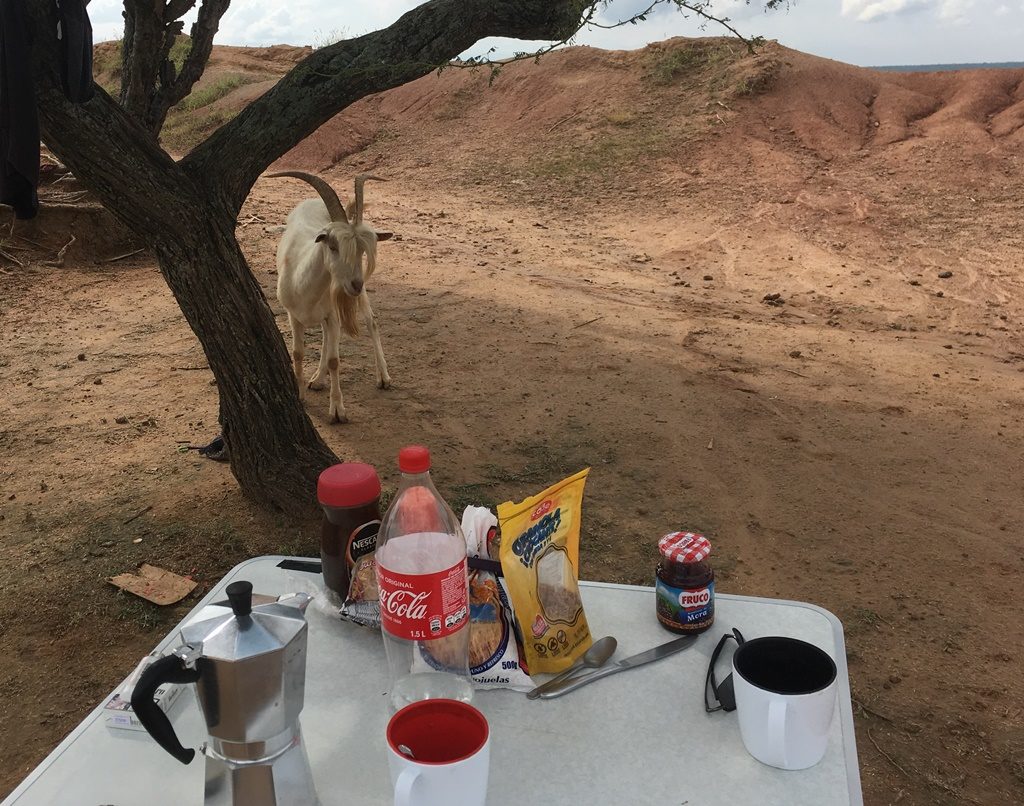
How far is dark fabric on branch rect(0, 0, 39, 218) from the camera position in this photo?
243 centimetres

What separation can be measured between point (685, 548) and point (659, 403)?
3845 millimetres

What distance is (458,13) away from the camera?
3.39 metres

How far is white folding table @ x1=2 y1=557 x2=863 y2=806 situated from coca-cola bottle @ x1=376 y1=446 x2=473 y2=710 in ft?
0.35

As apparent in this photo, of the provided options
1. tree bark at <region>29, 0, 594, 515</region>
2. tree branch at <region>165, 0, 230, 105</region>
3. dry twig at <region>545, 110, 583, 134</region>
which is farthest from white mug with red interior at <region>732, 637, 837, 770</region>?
dry twig at <region>545, 110, 583, 134</region>

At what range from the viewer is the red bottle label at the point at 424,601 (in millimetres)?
1335

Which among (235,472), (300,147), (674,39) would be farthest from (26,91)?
(674,39)

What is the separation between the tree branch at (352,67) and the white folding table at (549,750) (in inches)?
95.8

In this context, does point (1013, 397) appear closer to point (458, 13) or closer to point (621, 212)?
point (458, 13)

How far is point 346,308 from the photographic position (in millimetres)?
4930

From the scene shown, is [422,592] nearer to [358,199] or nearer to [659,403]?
[358,199]

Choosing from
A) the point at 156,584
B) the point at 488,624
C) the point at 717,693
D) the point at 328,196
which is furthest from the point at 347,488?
the point at 328,196

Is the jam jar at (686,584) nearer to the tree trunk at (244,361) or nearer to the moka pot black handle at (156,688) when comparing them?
the moka pot black handle at (156,688)

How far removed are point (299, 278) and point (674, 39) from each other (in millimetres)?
14814

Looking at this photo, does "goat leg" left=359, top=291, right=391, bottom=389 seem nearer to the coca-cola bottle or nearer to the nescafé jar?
the nescafé jar
